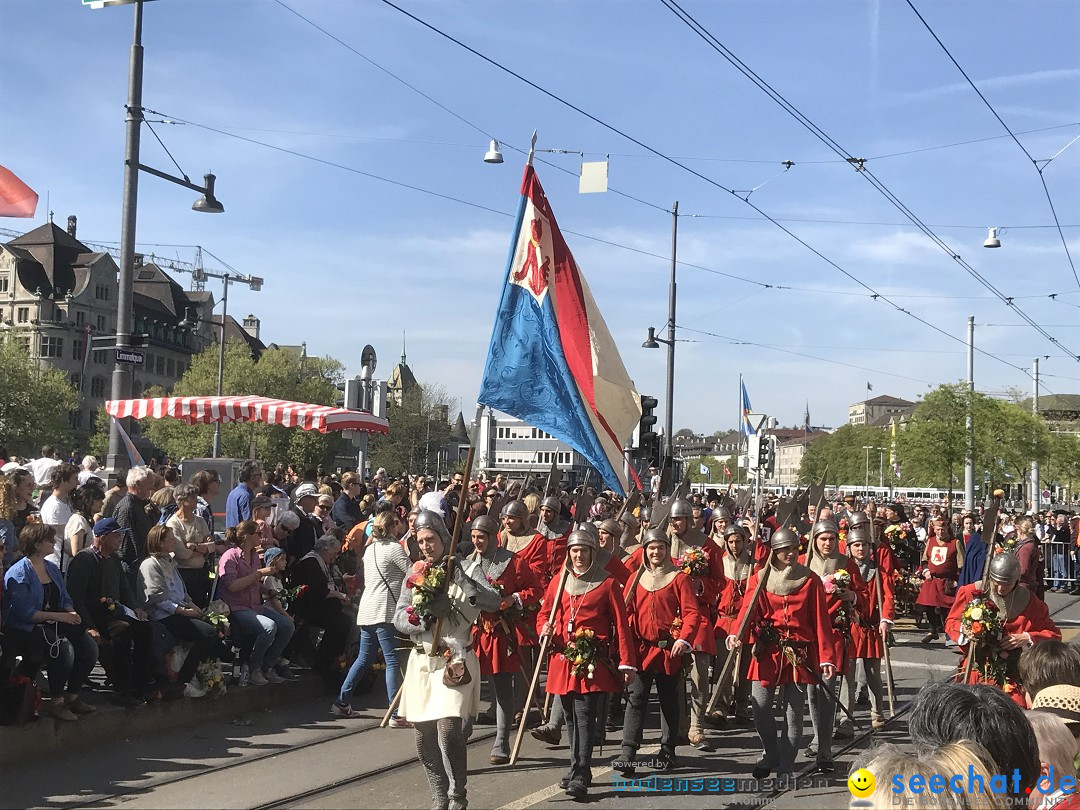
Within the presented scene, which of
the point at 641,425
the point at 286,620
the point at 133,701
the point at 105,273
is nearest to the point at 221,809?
the point at 133,701

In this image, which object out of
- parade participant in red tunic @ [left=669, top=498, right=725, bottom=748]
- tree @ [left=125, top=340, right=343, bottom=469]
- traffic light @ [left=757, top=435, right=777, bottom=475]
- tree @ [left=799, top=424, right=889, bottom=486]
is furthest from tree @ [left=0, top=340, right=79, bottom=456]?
tree @ [left=799, top=424, right=889, bottom=486]

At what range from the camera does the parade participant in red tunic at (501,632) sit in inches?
346

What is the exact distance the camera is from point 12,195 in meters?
10.2

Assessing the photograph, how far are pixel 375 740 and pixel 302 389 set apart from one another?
69137 millimetres

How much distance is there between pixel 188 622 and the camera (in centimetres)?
933

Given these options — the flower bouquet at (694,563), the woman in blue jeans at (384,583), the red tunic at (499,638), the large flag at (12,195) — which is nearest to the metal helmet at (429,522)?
the red tunic at (499,638)

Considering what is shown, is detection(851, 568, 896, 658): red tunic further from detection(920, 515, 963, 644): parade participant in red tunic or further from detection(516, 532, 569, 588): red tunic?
detection(920, 515, 963, 644): parade participant in red tunic

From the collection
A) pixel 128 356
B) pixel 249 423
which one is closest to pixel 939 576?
pixel 128 356

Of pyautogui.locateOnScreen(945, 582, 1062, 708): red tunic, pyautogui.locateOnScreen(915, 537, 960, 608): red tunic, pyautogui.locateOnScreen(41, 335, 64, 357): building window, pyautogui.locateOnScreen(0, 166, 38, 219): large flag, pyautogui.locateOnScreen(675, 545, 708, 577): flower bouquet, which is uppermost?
pyautogui.locateOnScreen(41, 335, 64, 357): building window

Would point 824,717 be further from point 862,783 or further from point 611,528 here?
point 862,783

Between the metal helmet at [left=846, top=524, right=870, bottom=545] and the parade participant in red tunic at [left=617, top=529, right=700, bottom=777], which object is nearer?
the parade participant in red tunic at [left=617, top=529, right=700, bottom=777]

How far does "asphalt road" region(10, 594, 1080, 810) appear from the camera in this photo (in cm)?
741

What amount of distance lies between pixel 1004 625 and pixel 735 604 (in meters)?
2.31

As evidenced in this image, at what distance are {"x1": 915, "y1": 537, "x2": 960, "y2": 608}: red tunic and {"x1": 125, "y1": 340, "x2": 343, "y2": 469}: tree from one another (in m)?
52.5
